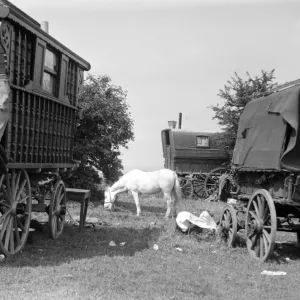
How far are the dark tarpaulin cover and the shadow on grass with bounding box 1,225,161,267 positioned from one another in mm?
2824

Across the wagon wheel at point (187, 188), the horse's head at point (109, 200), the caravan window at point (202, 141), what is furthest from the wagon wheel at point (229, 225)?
the caravan window at point (202, 141)

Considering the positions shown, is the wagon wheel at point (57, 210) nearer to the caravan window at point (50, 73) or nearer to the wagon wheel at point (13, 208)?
the wagon wheel at point (13, 208)

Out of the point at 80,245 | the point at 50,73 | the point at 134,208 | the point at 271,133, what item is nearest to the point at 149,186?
the point at 134,208

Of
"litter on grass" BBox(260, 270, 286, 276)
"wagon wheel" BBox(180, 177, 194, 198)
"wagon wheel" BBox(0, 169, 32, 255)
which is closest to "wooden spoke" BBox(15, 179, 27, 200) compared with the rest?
"wagon wheel" BBox(0, 169, 32, 255)

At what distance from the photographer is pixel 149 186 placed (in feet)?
55.8

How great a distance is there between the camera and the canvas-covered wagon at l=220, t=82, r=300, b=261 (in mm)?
8633

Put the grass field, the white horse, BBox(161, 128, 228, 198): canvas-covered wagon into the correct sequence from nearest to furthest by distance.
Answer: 1. the grass field
2. the white horse
3. BBox(161, 128, 228, 198): canvas-covered wagon

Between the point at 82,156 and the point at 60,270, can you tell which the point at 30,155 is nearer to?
the point at 60,270

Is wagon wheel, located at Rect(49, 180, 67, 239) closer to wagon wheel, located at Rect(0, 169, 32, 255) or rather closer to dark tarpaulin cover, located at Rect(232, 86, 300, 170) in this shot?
wagon wheel, located at Rect(0, 169, 32, 255)

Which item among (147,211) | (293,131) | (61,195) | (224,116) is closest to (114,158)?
(147,211)

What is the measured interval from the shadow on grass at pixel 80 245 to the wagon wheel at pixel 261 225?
2.12 metres

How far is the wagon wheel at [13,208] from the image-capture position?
27.2 ft

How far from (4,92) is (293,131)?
490cm

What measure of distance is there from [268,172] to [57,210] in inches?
189
